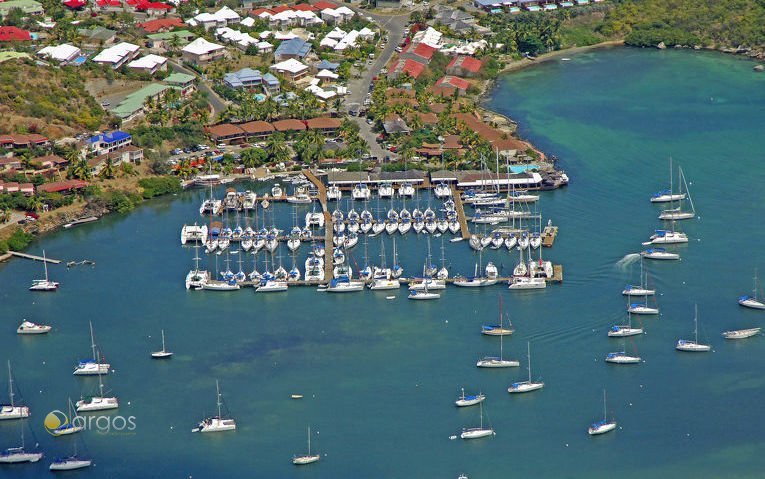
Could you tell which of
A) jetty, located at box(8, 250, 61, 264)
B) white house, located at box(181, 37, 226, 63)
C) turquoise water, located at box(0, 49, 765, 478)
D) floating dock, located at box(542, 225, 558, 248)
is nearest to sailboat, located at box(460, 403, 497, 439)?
turquoise water, located at box(0, 49, 765, 478)

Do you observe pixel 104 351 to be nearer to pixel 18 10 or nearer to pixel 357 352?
pixel 357 352

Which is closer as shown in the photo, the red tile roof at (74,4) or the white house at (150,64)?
the white house at (150,64)

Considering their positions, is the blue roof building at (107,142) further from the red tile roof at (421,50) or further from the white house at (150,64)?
the red tile roof at (421,50)

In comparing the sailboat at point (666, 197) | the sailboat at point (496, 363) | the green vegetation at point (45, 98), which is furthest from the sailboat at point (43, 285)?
the sailboat at point (666, 197)

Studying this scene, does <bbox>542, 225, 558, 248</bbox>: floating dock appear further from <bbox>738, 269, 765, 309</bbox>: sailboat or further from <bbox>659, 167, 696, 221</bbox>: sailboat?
<bbox>738, 269, 765, 309</bbox>: sailboat

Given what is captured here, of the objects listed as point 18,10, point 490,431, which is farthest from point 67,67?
point 490,431

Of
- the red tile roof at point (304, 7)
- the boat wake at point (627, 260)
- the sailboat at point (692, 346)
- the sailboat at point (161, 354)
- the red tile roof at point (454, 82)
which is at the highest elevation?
the red tile roof at point (304, 7)
